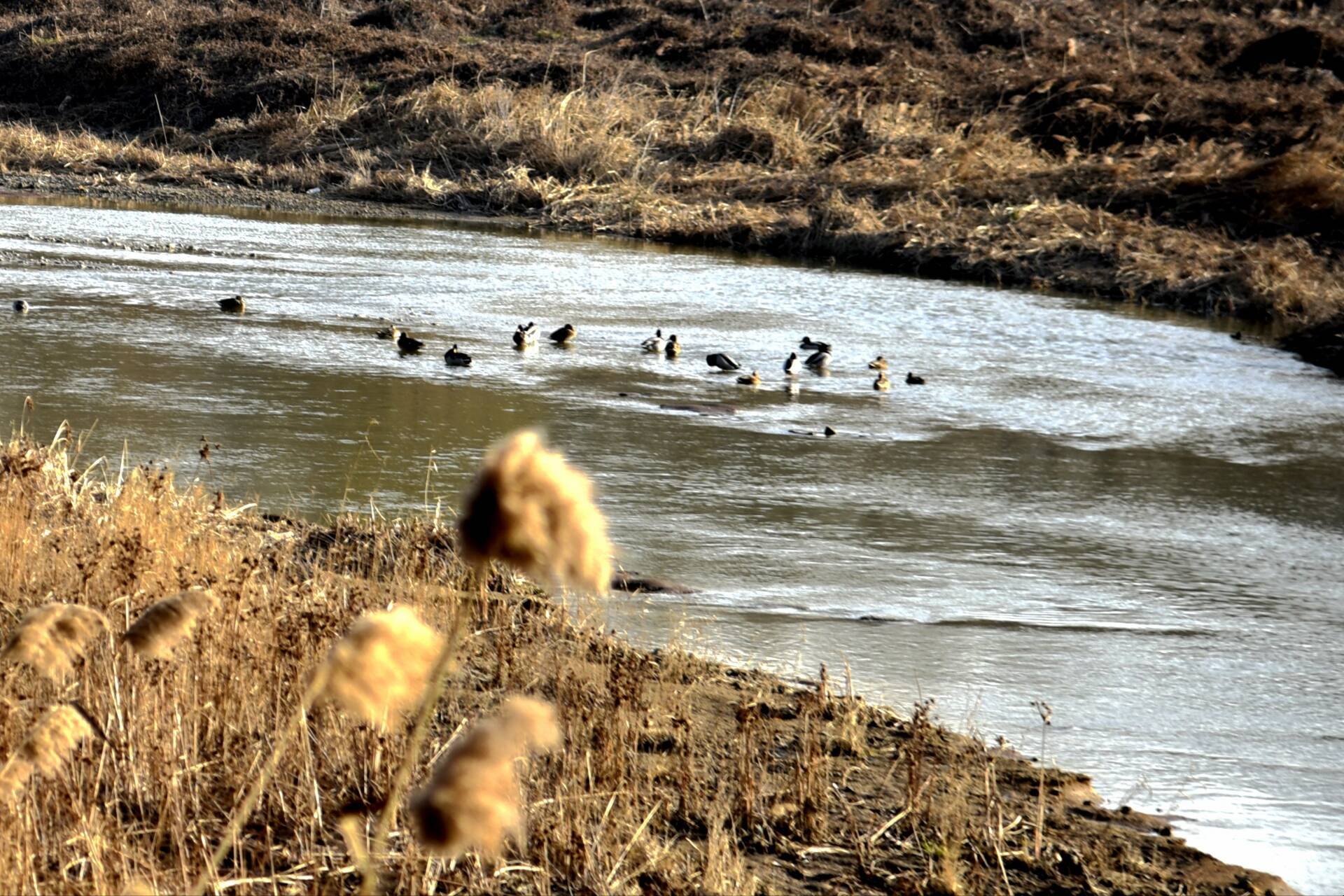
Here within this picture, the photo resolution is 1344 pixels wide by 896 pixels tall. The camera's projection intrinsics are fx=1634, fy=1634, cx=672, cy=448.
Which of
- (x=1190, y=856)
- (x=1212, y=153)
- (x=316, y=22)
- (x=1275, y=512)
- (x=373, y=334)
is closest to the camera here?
(x=1190, y=856)

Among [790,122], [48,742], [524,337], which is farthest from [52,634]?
[790,122]

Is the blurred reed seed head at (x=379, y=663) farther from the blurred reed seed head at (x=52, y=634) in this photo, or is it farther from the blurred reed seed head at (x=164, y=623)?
the blurred reed seed head at (x=52, y=634)

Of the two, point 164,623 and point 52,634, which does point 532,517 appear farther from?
point 52,634

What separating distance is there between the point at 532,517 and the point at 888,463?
24.5 ft

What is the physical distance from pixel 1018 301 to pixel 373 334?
7.76 metres

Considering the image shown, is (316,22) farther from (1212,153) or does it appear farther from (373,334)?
(373,334)

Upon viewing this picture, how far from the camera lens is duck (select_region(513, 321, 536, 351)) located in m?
12.1

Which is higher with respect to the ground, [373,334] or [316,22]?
[316,22]

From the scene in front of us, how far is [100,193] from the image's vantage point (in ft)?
82.7

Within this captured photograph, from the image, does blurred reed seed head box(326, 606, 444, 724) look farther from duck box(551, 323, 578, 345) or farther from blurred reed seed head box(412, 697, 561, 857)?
duck box(551, 323, 578, 345)

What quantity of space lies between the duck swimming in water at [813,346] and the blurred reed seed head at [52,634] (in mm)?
10043

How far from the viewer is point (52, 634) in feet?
8.38

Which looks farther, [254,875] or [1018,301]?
[1018,301]

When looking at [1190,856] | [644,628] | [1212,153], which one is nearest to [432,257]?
[1212,153]
